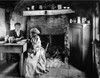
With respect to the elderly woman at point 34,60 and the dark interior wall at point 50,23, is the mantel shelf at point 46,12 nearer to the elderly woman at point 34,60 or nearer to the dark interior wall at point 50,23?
the dark interior wall at point 50,23

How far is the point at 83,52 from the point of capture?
527 cm

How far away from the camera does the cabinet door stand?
5.51 meters

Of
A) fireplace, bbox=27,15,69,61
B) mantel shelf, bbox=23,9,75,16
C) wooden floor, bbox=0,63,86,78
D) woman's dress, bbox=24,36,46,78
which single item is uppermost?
mantel shelf, bbox=23,9,75,16

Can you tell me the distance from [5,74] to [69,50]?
9.22ft

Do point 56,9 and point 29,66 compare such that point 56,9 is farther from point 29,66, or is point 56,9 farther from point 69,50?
point 29,66

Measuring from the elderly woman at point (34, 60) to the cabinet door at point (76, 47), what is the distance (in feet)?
5.26

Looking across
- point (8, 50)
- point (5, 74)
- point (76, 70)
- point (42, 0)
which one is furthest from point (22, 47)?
point (42, 0)

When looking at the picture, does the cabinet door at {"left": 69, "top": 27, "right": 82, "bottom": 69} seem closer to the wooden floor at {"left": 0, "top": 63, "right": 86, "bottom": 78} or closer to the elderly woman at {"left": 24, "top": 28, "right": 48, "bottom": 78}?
the wooden floor at {"left": 0, "top": 63, "right": 86, "bottom": 78}

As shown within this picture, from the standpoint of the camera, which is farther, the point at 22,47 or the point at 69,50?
the point at 69,50

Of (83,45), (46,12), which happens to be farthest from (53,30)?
(83,45)

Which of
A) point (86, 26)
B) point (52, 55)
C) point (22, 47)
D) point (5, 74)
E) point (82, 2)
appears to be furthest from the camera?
point (52, 55)

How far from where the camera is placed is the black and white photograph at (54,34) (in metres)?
4.84

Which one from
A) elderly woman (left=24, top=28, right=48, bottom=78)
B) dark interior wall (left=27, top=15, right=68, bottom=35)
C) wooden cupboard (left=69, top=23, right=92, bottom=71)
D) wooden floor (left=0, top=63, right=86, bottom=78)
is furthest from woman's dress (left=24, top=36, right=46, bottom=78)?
dark interior wall (left=27, top=15, right=68, bottom=35)

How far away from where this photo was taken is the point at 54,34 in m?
6.29
